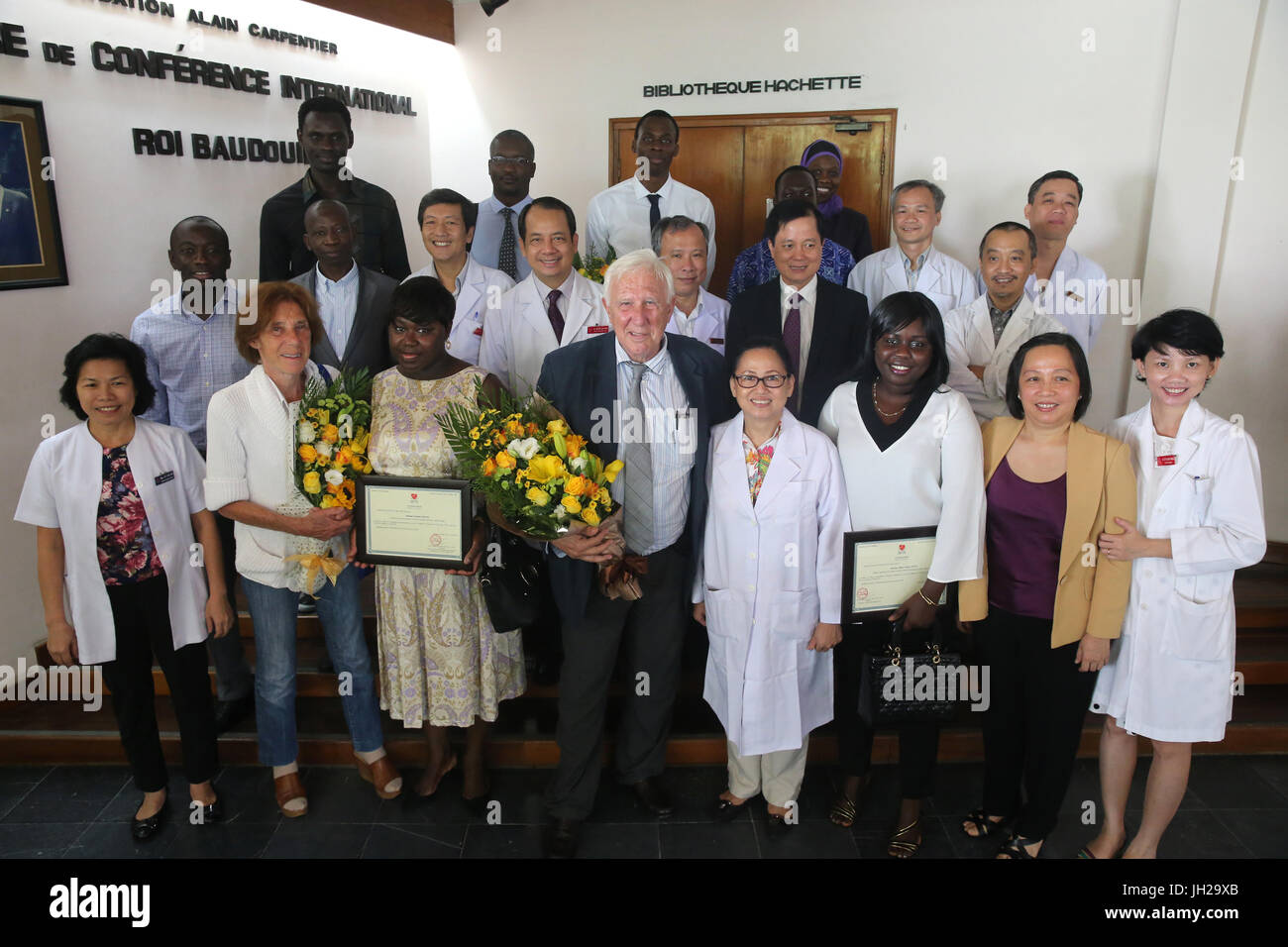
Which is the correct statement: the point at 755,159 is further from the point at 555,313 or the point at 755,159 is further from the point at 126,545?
the point at 126,545

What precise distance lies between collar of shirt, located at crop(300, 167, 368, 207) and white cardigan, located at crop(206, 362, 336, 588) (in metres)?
1.60

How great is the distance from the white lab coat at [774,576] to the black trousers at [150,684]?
1.97m

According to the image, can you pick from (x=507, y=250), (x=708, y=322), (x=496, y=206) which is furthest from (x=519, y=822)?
(x=496, y=206)

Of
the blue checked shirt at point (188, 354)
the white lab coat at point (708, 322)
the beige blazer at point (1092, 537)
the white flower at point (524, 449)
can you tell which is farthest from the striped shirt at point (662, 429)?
the blue checked shirt at point (188, 354)

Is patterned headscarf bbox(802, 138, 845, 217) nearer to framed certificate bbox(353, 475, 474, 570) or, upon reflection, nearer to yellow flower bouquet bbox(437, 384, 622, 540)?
yellow flower bouquet bbox(437, 384, 622, 540)

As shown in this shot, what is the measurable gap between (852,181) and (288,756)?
17.5 ft

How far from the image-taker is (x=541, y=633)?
146 inches

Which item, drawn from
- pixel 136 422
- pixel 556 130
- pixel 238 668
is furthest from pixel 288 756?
pixel 556 130

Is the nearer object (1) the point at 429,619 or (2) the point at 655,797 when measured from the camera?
(1) the point at 429,619

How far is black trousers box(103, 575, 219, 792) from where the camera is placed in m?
3.02

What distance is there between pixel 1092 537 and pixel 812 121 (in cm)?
448

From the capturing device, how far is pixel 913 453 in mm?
2801

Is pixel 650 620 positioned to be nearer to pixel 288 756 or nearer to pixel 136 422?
pixel 288 756

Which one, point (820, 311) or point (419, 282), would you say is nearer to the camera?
point (419, 282)
